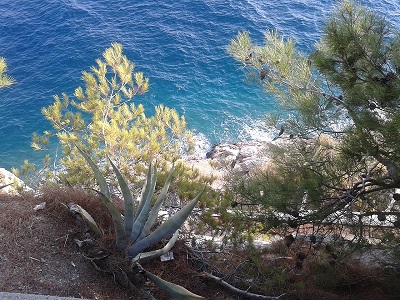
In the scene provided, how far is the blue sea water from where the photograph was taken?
1288cm

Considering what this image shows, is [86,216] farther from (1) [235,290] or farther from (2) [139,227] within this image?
(1) [235,290]

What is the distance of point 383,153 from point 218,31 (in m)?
13.9

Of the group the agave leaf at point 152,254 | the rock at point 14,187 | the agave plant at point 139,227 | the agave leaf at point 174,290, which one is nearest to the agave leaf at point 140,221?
the agave plant at point 139,227

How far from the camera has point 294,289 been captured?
11.7 ft

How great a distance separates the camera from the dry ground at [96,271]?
3127 millimetres

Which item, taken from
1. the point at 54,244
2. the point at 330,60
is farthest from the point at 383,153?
the point at 54,244

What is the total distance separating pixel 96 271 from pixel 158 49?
13192mm

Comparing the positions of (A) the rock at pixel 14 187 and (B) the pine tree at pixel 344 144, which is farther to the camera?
(A) the rock at pixel 14 187

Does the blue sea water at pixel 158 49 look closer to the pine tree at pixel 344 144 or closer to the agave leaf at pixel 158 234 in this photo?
the pine tree at pixel 344 144

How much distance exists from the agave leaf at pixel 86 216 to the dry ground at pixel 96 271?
10 cm

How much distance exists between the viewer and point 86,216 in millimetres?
3307

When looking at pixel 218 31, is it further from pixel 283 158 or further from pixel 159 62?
pixel 283 158

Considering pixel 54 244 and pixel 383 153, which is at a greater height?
pixel 383 153

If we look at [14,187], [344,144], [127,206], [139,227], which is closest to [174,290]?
[139,227]
